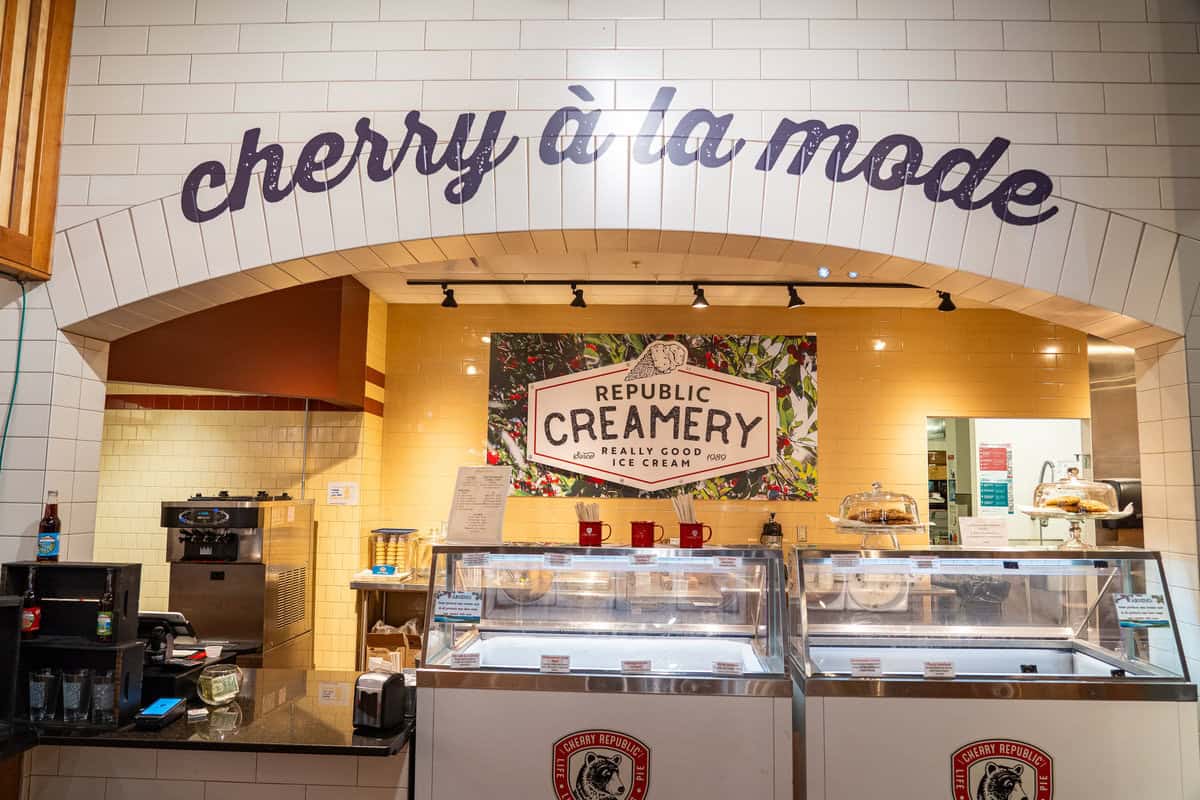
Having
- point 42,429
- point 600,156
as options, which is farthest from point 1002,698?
point 42,429

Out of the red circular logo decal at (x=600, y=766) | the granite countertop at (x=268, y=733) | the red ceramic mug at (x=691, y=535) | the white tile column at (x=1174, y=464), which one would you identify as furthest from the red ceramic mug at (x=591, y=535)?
the white tile column at (x=1174, y=464)

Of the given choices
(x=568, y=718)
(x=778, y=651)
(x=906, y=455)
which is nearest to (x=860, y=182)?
(x=778, y=651)

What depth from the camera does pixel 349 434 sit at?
245 inches

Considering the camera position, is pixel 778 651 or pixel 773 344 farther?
pixel 773 344

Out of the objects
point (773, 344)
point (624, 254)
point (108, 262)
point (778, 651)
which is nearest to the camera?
point (778, 651)

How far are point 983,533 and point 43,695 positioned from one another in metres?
3.49

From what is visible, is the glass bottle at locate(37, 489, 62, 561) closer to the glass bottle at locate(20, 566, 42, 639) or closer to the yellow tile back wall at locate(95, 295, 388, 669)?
the glass bottle at locate(20, 566, 42, 639)

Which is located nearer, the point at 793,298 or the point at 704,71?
the point at 704,71

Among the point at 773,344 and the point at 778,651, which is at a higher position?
the point at 773,344

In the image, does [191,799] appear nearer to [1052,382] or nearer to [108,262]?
[108,262]

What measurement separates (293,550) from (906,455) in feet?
15.5

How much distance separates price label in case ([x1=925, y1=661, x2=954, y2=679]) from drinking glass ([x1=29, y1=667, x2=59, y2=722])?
3.06 meters

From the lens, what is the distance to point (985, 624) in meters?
3.25

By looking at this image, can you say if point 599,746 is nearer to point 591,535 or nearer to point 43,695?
point 591,535
